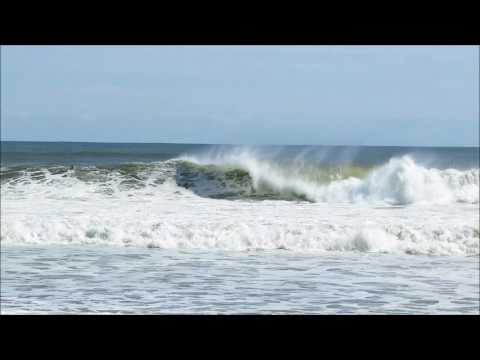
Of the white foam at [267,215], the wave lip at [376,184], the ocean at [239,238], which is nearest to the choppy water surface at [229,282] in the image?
the ocean at [239,238]

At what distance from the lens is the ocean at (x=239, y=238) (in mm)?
5250

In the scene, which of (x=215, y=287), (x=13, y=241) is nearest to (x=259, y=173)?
(x=13, y=241)

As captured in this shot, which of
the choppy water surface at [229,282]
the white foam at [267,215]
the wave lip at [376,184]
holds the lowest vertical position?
the choppy water surface at [229,282]

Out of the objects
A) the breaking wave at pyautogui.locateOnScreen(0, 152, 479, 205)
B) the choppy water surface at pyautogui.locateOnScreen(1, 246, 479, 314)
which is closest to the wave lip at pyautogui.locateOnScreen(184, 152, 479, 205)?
the breaking wave at pyautogui.locateOnScreen(0, 152, 479, 205)

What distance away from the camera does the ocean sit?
5.25m

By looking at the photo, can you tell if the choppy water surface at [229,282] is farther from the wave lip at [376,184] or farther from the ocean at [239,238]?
the wave lip at [376,184]

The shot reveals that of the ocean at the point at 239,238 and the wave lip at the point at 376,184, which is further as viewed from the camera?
the wave lip at the point at 376,184

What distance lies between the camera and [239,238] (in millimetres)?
8383

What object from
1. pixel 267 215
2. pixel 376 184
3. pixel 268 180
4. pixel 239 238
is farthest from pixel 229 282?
pixel 268 180

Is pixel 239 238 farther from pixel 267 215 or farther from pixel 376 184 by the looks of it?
pixel 376 184
